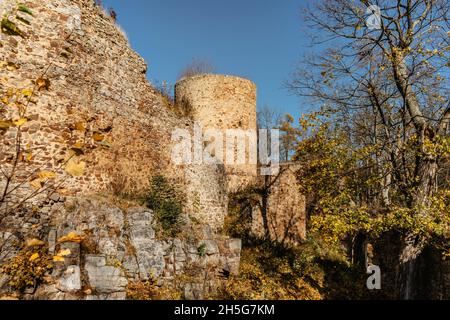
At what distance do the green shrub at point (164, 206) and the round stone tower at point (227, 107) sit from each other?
622 centimetres

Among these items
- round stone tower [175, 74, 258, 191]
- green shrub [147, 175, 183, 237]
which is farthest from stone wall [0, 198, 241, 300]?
round stone tower [175, 74, 258, 191]

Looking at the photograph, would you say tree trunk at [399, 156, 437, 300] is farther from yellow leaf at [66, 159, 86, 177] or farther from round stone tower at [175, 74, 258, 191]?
round stone tower at [175, 74, 258, 191]

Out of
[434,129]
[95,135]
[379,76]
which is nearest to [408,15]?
[379,76]

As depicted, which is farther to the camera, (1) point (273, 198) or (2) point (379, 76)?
(1) point (273, 198)

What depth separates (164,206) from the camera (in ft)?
32.7

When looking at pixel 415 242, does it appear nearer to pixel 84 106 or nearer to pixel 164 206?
pixel 164 206

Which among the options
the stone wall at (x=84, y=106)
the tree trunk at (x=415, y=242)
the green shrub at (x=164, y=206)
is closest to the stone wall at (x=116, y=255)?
the green shrub at (x=164, y=206)

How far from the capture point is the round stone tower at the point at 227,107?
17.2 m

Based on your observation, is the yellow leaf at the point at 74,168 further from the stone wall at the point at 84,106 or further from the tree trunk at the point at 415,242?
the tree trunk at the point at 415,242
